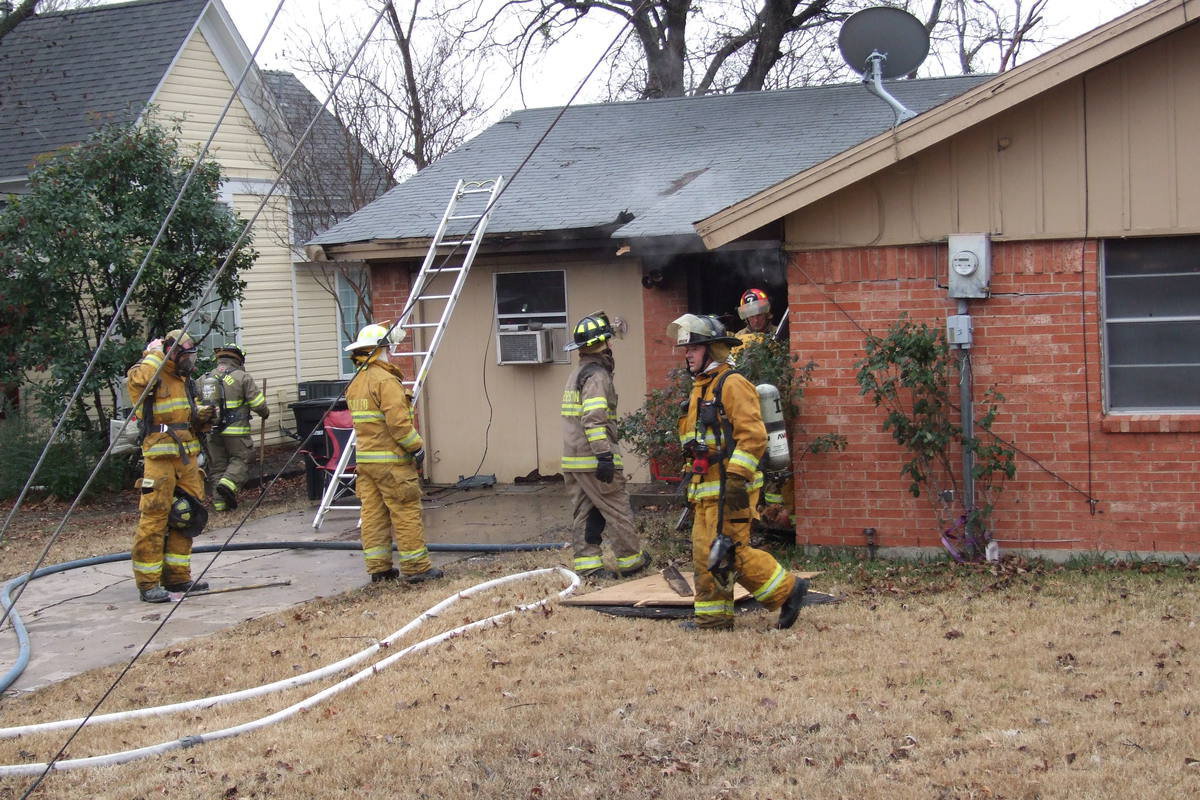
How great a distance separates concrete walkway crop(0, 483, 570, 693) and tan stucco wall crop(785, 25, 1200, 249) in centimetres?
371

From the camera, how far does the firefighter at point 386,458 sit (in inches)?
341

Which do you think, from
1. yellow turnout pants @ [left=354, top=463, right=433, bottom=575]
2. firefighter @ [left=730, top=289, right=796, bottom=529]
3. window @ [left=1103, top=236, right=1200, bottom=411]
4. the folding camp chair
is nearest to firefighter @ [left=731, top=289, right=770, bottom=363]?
firefighter @ [left=730, top=289, right=796, bottom=529]

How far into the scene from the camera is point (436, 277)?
12.7 m

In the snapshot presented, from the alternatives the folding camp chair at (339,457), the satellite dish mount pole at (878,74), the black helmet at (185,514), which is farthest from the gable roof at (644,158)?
the black helmet at (185,514)

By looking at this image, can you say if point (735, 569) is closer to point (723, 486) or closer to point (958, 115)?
point (723, 486)

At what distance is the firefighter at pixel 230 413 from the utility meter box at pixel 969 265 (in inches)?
319

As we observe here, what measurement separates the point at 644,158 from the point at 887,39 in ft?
9.32

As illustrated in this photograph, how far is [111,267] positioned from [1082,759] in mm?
12125

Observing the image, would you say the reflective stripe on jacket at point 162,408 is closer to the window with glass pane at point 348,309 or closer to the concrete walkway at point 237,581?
the concrete walkway at point 237,581

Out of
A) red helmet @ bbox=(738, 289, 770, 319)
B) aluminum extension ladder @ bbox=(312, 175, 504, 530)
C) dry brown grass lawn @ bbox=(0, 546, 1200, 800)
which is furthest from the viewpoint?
aluminum extension ladder @ bbox=(312, 175, 504, 530)

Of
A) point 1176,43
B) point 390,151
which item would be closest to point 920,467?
point 1176,43

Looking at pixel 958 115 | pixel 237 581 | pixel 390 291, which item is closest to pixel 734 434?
pixel 958 115

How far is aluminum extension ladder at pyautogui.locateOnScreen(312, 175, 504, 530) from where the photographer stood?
11266mm

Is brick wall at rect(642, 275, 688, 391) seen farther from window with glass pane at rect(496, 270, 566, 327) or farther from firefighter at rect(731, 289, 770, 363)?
firefighter at rect(731, 289, 770, 363)
